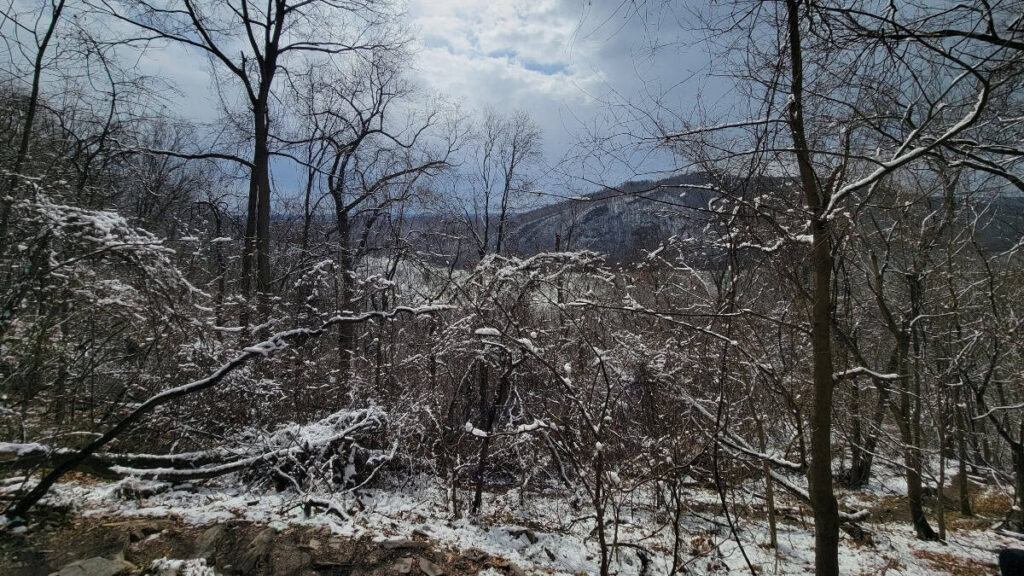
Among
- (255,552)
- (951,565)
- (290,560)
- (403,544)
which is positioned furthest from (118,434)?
(951,565)

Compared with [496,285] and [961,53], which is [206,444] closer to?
[496,285]

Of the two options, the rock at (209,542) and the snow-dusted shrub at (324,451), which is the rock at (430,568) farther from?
the rock at (209,542)

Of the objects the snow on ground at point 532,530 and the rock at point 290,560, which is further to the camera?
the snow on ground at point 532,530

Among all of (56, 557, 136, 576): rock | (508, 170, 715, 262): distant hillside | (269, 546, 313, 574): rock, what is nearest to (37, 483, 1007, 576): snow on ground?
(269, 546, 313, 574): rock

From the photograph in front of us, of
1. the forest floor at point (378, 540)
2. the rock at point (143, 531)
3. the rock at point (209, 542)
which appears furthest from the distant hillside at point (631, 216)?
the rock at point (143, 531)

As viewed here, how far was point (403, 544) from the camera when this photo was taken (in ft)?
14.8

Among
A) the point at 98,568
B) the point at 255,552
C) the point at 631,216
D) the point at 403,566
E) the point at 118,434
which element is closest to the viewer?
the point at 98,568

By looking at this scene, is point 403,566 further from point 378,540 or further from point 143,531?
point 143,531

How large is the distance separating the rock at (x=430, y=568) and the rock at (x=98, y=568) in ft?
7.33

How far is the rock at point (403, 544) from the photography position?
4.45m

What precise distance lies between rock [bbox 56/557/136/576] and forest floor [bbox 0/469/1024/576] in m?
0.02

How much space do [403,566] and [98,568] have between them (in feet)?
7.42

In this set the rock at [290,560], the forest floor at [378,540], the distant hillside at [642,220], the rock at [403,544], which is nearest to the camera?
the distant hillside at [642,220]

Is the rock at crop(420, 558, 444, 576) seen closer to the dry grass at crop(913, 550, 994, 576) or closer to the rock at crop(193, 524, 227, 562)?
the rock at crop(193, 524, 227, 562)
